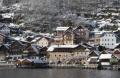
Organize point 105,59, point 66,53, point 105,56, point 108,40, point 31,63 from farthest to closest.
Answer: point 108,40 → point 66,53 → point 31,63 → point 105,56 → point 105,59

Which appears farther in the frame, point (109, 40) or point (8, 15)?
point (8, 15)

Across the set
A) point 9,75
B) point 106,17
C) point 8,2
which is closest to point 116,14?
point 106,17

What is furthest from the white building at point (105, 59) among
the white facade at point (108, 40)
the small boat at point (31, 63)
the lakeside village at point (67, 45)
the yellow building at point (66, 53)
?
the white facade at point (108, 40)

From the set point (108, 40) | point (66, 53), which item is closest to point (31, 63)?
point (66, 53)

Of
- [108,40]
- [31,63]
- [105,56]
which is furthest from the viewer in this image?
[108,40]

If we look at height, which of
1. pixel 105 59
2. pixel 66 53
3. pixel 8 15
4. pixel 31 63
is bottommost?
pixel 31 63

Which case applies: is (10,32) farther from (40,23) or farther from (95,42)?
(95,42)

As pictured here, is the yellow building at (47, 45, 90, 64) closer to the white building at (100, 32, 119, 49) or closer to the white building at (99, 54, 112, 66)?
the white building at (99, 54, 112, 66)

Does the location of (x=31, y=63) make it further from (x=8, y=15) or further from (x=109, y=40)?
(x=8, y=15)

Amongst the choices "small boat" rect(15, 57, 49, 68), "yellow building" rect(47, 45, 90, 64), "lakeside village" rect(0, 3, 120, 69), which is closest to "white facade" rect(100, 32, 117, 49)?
"lakeside village" rect(0, 3, 120, 69)
